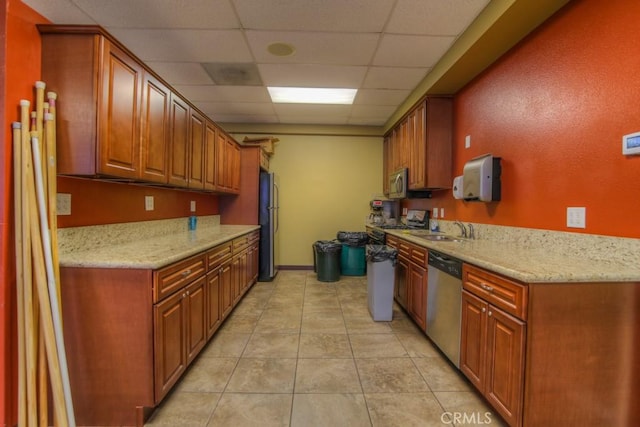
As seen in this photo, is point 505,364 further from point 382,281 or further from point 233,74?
point 233,74

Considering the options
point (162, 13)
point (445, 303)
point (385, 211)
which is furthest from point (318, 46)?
point (385, 211)

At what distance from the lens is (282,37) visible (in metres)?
2.54

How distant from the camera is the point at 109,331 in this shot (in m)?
1.64

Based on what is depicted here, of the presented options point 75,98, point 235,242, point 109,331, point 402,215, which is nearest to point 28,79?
point 75,98

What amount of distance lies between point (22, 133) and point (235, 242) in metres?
2.06

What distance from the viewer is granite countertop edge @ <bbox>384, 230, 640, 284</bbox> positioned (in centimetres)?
141

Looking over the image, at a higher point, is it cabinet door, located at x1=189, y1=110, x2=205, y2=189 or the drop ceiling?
the drop ceiling

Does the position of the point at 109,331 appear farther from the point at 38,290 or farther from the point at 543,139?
the point at 543,139

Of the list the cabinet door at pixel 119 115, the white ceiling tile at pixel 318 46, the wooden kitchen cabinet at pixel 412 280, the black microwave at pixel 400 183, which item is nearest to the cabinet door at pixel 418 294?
the wooden kitchen cabinet at pixel 412 280

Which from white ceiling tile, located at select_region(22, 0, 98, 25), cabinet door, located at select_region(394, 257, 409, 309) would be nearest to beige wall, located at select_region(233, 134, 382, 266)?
cabinet door, located at select_region(394, 257, 409, 309)

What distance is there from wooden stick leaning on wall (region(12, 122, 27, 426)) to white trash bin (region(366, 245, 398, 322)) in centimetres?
265

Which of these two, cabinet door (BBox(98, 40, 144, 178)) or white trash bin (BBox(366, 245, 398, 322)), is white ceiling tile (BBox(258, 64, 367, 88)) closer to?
cabinet door (BBox(98, 40, 144, 178))

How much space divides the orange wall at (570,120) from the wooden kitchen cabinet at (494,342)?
0.73 meters

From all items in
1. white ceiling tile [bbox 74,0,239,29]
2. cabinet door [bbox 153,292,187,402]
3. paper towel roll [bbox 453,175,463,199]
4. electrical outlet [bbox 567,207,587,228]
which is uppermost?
white ceiling tile [bbox 74,0,239,29]
